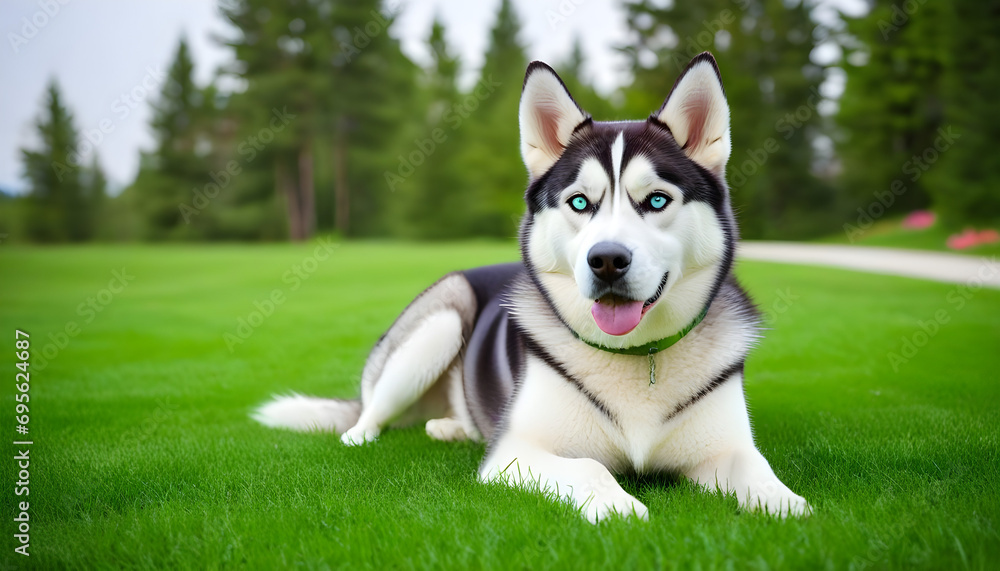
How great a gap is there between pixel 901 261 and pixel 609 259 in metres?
17.1

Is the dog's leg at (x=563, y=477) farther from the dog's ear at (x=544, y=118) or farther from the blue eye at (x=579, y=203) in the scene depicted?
the dog's ear at (x=544, y=118)

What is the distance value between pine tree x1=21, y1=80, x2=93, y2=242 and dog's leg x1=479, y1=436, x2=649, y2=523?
4125 centimetres

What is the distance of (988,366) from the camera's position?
18.9 ft

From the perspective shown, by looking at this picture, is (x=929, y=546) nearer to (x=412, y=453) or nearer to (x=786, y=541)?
(x=786, y=541)

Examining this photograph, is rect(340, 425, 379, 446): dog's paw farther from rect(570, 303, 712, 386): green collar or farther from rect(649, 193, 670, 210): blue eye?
rect(649, 193, 670, 210): blue eye

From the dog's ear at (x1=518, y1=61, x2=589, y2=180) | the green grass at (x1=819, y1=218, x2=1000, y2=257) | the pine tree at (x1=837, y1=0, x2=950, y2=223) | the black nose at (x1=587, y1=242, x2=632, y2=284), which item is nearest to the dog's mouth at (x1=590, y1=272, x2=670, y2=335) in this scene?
the black nose at (x1=587, y1=242, x2=632, y2=284)

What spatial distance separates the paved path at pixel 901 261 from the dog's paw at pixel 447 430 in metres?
8.72

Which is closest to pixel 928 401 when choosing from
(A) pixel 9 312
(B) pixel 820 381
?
(B) pixel 820 381

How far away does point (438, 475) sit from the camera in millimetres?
3254

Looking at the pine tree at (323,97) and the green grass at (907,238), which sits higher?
the pine tree at (323,97)

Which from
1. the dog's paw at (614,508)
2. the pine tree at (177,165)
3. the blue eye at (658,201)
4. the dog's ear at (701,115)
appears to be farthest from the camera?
the pine tree at (177,165)

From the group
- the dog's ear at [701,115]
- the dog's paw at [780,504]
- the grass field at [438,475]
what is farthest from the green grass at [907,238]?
the dog's paw at [780,504]

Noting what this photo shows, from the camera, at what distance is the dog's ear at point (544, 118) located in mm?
3039

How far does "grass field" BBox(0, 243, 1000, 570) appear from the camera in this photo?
7.39 feet
